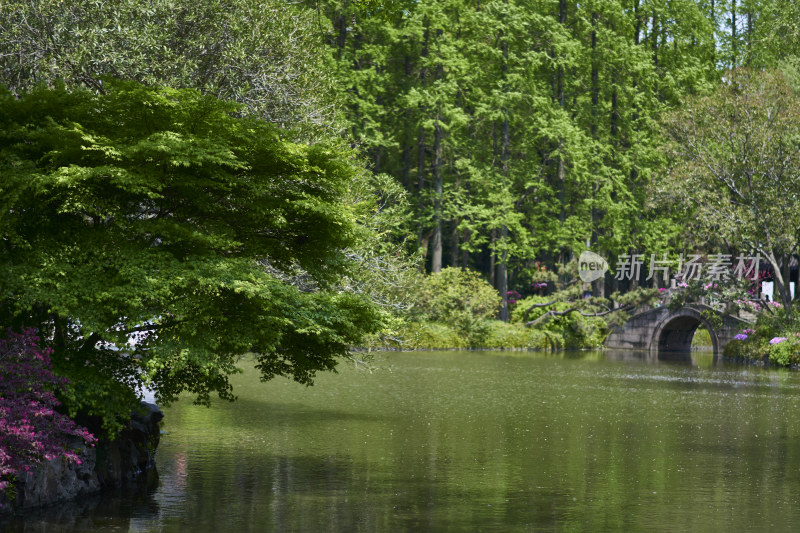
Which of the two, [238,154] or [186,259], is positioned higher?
[238,154]

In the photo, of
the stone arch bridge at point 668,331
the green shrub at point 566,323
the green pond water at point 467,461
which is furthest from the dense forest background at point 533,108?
the green pond water at point 467,461

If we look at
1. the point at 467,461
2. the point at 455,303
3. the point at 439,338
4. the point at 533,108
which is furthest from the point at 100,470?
the point at 533,108

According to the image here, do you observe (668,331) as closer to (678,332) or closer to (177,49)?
(678,332)

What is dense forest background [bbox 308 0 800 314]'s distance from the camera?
189 feet

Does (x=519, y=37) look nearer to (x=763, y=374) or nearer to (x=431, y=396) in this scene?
(x=763, y=374)

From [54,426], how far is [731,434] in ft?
51.5

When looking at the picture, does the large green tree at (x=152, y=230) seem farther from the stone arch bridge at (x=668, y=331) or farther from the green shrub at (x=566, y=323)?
the green shrub at (x=566, y=323)

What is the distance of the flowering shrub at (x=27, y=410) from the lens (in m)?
13.3

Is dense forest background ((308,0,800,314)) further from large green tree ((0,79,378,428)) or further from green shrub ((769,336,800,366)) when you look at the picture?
large green tree ((0,79,378,428))

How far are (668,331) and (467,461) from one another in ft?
142

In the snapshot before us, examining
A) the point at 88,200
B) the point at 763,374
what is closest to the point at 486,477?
the point at 88,200

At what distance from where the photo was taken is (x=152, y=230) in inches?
588

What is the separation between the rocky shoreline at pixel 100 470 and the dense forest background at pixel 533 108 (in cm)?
3863

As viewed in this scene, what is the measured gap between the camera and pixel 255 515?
46.8 ft
